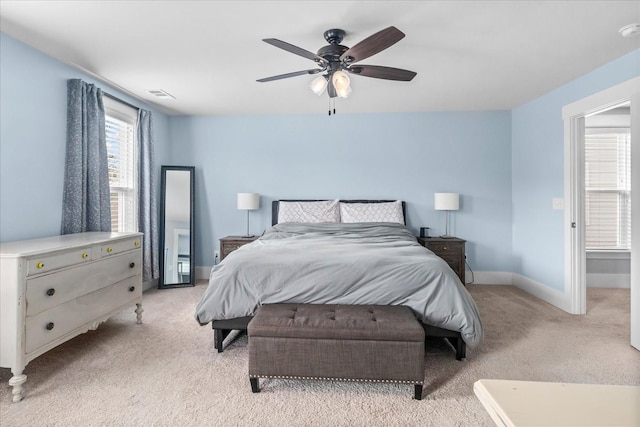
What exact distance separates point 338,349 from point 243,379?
0.73 meters

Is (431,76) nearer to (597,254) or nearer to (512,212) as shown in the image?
(512,212)

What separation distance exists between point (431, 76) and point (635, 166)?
186cm

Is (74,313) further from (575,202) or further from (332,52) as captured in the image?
(575,202)

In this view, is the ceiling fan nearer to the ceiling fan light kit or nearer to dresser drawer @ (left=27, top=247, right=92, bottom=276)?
the ceiling fan light kit

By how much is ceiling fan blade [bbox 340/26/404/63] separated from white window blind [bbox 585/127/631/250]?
4210 millimetres

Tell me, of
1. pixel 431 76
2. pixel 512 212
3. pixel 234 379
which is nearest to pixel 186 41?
pixel 431 76

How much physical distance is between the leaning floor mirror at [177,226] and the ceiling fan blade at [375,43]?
3.17 meters

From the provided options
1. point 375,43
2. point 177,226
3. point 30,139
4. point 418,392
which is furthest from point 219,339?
point 177,226

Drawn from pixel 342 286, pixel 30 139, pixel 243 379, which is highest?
pixel 30 139

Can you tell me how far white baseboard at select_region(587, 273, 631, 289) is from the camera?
4.43 metres

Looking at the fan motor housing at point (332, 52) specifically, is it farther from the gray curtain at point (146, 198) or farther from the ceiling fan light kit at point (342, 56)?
the gray curtain at point (146, 198)

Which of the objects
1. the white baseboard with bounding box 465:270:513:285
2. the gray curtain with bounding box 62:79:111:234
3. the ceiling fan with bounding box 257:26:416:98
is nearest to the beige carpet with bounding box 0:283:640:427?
the gray curtain with bounding box 62:79:111:234

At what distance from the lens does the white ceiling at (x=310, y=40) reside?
2113 mm

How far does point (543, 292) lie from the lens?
3.84 meters
